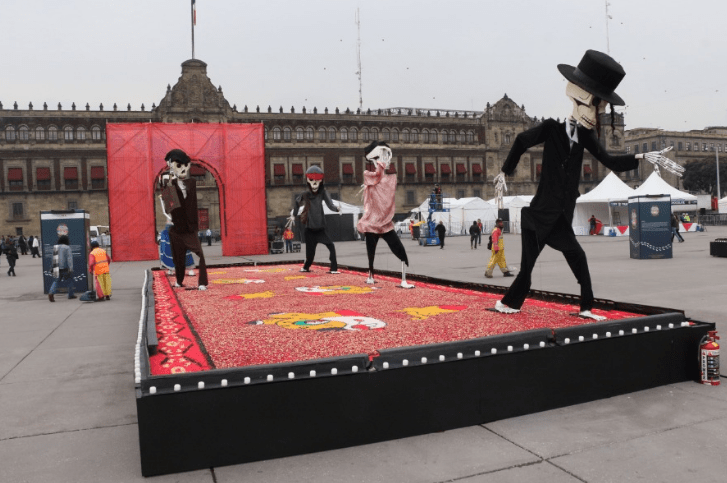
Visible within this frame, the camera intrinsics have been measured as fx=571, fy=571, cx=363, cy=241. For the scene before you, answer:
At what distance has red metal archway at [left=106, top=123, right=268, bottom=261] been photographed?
66.5ft

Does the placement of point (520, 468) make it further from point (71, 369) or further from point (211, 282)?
point (211, 282)

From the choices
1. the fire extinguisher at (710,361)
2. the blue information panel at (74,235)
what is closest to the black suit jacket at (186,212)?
the blue information panel at (74,235)

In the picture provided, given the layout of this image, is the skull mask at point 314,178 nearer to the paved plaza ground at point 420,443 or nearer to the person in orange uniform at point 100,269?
the person in orange uniform at point 100,269

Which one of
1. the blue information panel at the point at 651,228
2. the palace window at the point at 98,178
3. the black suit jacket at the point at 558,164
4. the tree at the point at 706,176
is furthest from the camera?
the tree at the point at 706,176

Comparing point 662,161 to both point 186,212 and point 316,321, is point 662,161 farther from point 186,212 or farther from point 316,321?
point 186,212

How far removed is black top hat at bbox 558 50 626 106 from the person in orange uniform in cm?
817

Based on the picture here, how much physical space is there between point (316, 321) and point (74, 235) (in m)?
8.09

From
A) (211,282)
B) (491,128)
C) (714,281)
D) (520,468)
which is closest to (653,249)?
(714,281)

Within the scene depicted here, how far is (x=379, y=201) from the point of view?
818cm

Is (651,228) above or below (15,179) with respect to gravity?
below

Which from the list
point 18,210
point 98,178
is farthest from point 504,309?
point 18,210

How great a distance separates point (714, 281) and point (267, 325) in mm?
8238

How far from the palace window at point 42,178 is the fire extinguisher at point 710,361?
53084mm

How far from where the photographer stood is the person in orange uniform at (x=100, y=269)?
9680mm
